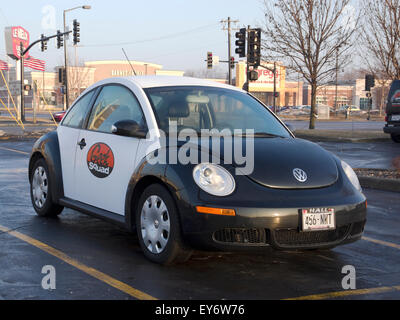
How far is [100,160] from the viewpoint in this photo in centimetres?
570

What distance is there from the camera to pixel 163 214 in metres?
4.81

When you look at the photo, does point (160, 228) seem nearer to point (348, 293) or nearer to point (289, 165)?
point (289, 165)

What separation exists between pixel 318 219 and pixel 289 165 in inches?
20.1

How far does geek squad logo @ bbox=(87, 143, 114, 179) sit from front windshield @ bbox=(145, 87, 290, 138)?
634mm

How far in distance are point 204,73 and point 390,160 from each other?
13707cm

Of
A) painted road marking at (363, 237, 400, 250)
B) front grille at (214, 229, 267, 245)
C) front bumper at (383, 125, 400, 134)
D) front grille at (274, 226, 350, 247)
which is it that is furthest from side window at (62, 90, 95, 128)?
front bumper at (383, 125, 400, 134)

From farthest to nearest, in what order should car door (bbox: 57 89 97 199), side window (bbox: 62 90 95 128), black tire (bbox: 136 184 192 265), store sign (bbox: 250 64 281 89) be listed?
store sign (bbox: 250 64 281 89) < side window (bbox: 62 90 95 128) < car door (bbox: 57 89 97 199) < black tire (bbox: 136 184 192 265)

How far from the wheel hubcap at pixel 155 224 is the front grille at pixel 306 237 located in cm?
88

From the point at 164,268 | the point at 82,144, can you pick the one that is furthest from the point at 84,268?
the point at 82,144

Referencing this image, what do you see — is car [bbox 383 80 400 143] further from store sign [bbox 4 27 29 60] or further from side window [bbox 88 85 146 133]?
store sign [bbox 4 27 29 60]

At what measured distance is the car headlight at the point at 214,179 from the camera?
4562mm

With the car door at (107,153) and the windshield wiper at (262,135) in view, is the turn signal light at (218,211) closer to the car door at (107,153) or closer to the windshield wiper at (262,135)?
the car door at (107,153)

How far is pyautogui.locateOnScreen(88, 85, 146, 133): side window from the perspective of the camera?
5613 mm

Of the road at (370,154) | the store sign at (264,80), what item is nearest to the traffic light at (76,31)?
the road at (370,154)
